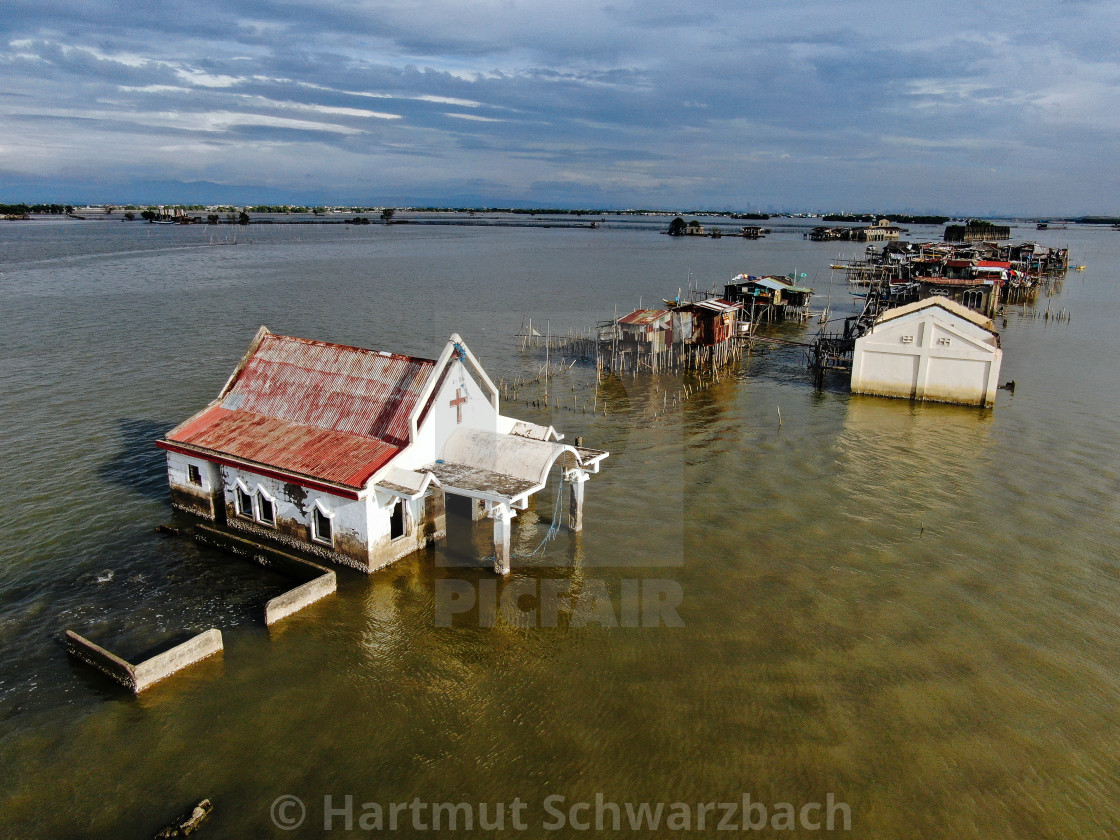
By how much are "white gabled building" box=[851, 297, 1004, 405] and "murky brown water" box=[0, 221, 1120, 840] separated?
5.62 ft

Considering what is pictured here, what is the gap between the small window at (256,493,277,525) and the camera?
70.6 feet

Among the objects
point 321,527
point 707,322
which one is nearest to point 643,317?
point 707,322

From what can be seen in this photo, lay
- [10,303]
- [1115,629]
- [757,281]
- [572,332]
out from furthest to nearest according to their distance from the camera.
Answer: [757,281], [10,303], [572,332], [1115,629]

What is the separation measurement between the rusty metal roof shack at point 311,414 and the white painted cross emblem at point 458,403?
1143 mm

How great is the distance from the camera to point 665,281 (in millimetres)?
96625

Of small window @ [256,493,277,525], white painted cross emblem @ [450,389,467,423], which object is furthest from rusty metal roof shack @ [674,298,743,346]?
small window @ [256,493,277,525]

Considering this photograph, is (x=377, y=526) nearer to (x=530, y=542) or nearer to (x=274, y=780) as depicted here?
(x=530, y=542)

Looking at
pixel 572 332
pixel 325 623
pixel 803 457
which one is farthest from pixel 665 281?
pixel 325 623

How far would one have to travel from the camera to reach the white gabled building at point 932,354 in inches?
1455

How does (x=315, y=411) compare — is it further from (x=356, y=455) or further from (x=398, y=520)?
(x=398, y=520)

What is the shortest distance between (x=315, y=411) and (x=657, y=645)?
42.7ft

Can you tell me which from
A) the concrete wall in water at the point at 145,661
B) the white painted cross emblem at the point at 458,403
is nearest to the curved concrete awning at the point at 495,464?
the white painted cross emblem at the point at 458,403

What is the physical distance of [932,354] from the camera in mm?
38125

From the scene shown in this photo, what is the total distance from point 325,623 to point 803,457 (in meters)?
21.7
